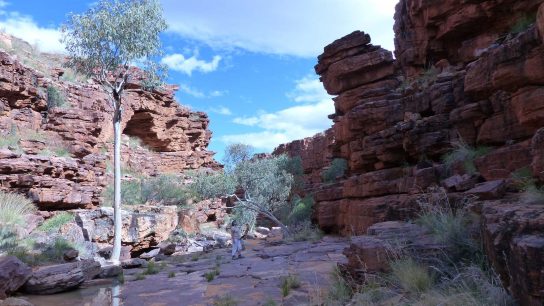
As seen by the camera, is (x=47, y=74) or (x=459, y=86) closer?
(x=459, y=86)

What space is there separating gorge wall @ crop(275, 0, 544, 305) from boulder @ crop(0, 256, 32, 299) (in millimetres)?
7917

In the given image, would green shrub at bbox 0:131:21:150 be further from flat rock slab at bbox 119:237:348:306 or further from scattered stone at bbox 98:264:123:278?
flat rock slab at bbox 119:237:348:306

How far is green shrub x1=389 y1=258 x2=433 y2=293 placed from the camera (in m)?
3.73

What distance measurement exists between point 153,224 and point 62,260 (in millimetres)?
6018

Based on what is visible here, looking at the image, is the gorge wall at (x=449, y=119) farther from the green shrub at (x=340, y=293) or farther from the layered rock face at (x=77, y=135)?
the layered rock face at (x=77, y=135)

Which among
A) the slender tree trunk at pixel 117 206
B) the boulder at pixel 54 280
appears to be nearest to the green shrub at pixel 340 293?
the boulder at pixel 54 280

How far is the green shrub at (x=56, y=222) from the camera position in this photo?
47.0ft

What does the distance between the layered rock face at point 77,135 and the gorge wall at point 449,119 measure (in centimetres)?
1091

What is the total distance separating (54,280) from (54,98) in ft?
62.5

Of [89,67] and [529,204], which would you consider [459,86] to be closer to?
[529,204]

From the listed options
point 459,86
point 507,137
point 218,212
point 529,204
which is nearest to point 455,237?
point 529,204

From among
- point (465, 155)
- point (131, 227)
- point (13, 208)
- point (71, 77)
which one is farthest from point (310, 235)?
point (71, 77)

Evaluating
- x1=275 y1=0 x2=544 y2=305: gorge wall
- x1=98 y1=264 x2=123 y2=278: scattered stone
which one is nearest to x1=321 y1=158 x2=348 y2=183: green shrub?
x1=275 y1=0 x2=544 y2=305: gorge wall

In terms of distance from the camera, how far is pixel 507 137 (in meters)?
6.76
